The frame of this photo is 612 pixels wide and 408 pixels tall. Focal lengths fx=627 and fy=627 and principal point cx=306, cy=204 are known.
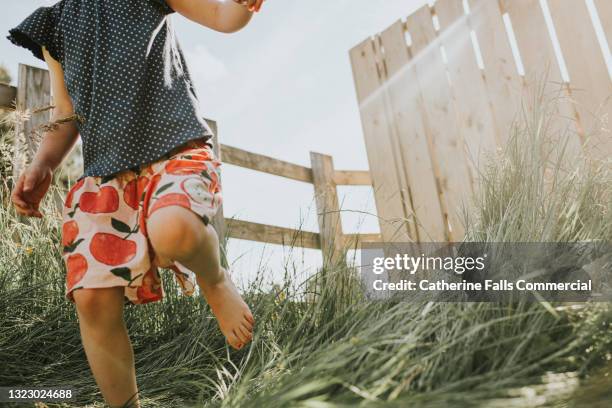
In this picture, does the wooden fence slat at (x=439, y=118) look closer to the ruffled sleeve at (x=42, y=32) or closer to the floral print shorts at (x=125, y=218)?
the floral print shorts at (x=125, y=218)

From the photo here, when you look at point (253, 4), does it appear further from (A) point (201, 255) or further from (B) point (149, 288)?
(B) point (149, 288)

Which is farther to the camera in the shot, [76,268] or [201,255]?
[76,268]

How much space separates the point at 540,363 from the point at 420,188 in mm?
2771

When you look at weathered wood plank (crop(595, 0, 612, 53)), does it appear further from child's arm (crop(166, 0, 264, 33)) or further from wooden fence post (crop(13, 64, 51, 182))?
wooden fence post (crop(13, 64, 51, 182))

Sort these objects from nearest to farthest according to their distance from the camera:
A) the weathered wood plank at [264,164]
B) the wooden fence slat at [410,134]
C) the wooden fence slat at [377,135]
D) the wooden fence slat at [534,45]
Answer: the wooden fence slat at [534,45] < the wooden fence slat at [410,134] < the wooden fence slat at [377,135] < the weathered wood plank at [264,164]

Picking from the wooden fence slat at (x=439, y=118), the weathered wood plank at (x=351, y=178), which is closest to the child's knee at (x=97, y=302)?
the wooden fence slat at (x=439, y=118)

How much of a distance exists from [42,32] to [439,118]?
2406 millimetres

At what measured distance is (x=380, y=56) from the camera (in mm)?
4152

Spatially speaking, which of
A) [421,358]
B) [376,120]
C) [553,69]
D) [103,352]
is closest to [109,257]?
[103,352]

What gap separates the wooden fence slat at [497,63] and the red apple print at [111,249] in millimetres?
2236

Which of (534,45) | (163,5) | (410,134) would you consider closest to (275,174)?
(410,134)

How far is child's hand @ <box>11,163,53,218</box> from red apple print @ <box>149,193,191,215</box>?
1.74 feet

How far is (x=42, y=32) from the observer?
1.85 metres

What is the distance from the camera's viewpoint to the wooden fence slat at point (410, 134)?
3666 millimetres
